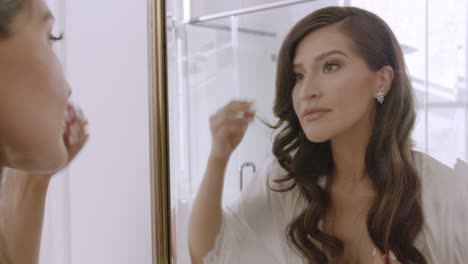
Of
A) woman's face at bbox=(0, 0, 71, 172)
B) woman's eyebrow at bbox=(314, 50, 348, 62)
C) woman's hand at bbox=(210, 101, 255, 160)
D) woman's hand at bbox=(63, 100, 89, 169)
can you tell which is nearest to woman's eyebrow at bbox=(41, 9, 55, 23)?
woman's face at bbox=(0, 0, 71, 172)

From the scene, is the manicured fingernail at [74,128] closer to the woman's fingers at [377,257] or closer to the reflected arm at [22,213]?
the reflected arm at [22,213]

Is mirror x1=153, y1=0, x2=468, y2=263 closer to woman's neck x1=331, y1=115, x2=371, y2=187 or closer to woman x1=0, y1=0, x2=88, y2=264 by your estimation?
woman's neck x1=331, y1=115, x2=371, y2=187

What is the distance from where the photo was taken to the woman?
74 centimetres

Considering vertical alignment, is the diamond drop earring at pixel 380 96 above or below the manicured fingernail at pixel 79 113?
above

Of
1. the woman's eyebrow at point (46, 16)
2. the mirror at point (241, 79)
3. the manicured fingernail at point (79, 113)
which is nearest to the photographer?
the mirror at point (241, 79)

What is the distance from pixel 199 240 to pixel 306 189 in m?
0.21

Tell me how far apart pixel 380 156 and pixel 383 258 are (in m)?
0.13

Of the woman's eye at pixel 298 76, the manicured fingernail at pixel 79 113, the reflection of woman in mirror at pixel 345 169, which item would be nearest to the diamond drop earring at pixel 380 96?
the reflection of woman in mirror at pixel 345 169

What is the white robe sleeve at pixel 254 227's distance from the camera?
802 mm

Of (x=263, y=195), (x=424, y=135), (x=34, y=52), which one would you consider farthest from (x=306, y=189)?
(x=34, y=52)

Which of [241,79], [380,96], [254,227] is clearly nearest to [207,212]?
[254,227]

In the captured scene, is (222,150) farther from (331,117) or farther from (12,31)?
(12,31)

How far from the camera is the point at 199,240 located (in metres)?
0.88

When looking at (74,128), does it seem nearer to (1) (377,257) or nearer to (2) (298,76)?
(2) (298,76)
